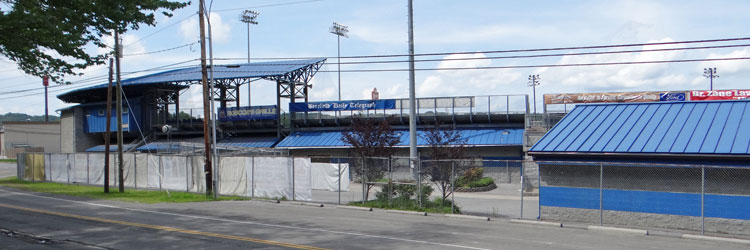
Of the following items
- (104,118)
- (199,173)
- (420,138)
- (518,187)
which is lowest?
(518,187)

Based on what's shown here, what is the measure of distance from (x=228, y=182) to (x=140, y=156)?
30.2 feet

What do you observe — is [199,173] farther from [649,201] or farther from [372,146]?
[649,201]

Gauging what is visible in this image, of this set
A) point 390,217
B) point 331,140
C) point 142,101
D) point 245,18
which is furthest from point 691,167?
point 245,18

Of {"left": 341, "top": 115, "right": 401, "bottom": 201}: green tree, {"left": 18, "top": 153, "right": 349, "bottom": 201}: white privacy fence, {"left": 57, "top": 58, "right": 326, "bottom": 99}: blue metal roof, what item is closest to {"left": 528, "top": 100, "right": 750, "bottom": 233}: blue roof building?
{"left": 341, "top": 115, "right": 401, "bottom": 201}: green tree

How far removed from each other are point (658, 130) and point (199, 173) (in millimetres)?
21408

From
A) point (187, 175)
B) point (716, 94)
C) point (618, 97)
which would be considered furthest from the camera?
point (716, 94)

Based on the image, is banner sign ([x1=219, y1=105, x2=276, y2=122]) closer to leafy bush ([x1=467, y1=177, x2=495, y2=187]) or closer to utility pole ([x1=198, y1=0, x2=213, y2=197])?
leafy bush ([x1=467, y1=177, x2=495, y2=187])

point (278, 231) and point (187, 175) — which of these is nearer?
point (278, 231)

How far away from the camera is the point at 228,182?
29.2 metres

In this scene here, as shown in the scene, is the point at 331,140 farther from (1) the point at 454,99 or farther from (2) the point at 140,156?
(2) the point at 140,156

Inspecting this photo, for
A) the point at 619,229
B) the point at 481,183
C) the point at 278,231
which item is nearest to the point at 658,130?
the point at 619,229

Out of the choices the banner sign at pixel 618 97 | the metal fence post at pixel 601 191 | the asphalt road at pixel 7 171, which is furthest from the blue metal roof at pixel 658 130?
the asphalt road at pixel 7 171

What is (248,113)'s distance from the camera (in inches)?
1949

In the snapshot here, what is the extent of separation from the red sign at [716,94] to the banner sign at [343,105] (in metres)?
20.8
